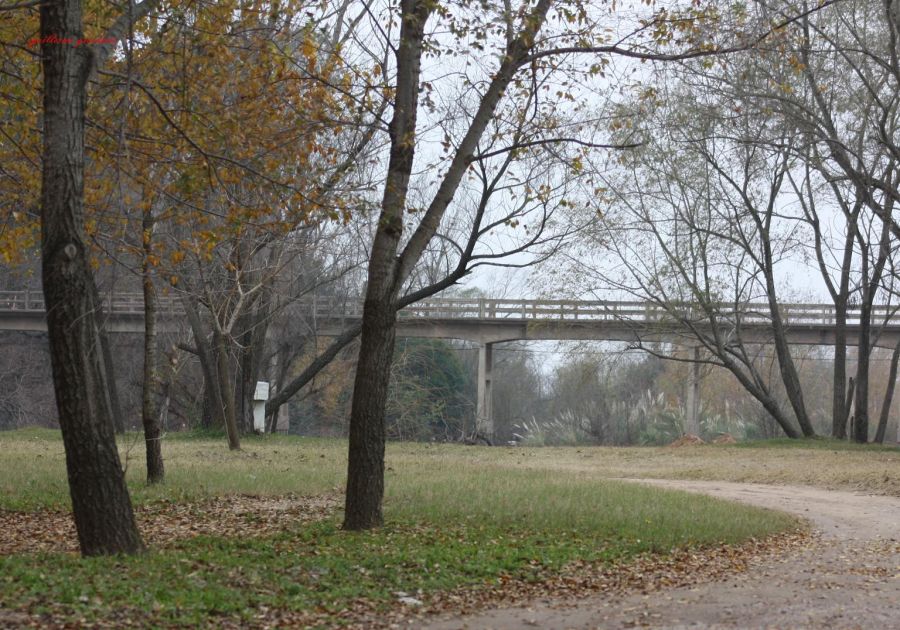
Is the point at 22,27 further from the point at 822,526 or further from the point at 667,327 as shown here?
the point at 667,327

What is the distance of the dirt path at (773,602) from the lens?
21.6 feet

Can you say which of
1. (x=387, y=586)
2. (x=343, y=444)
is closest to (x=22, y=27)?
(x=387, y=586)

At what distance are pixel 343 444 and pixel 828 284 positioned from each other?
15373 millimetres

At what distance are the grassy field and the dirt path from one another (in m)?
0.79

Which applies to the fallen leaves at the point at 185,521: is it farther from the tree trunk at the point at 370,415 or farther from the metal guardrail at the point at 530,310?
the metal guardrail at the point at 530,310

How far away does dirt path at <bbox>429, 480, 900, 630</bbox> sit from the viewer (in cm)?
659

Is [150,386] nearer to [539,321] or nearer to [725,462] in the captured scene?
[725,462]

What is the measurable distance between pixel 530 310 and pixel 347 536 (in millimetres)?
27225

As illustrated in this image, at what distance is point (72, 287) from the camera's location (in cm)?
737

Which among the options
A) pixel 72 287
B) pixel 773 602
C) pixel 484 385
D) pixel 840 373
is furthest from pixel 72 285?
pixel 484 385

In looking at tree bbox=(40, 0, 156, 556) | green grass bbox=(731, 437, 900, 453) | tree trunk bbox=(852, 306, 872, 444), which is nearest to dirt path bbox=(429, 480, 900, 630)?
tree bbox=(40, 0, 156, 556)

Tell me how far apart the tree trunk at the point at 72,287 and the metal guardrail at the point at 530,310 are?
1763 centimetres

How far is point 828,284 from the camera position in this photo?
1177 inches

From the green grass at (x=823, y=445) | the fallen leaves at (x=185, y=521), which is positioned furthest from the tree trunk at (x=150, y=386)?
the green grass at (x=823, y=445)
